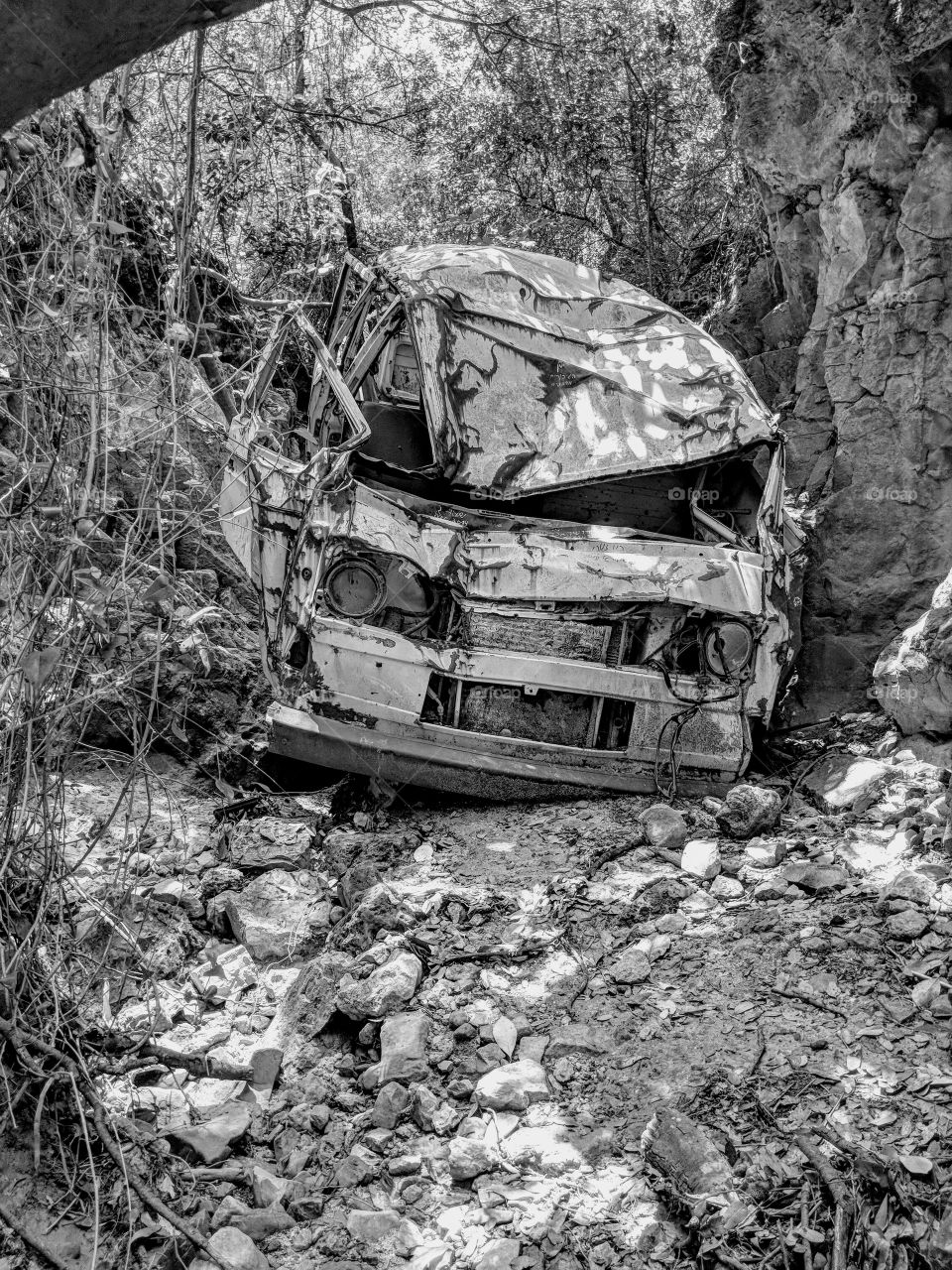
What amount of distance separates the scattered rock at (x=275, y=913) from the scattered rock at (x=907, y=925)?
2.13 metres

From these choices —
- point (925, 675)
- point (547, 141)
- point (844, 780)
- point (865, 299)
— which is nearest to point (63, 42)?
point (925, 675)

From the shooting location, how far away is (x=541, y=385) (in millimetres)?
5359

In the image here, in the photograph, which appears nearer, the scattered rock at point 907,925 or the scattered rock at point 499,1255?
the scattered rock at point 499,1255

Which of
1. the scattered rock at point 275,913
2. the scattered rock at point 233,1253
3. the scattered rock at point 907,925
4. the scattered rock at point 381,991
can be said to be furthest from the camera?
the scattered rock at point 275,913

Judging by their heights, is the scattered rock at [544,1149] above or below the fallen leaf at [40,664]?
below

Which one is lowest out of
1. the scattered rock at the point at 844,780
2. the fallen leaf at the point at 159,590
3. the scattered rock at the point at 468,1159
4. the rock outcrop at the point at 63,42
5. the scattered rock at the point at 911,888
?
the scattered rock at the point at 468,1159

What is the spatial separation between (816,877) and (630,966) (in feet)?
3.09

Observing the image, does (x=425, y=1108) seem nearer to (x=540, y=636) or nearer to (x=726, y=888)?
(x=726, y=888)

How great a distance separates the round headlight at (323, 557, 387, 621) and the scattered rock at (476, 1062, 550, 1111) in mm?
2289

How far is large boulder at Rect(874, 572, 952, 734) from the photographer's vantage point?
4.91m

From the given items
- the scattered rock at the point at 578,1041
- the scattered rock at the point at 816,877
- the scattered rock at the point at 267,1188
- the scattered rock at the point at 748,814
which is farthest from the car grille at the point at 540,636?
the scattered rock at the point at 267,1188

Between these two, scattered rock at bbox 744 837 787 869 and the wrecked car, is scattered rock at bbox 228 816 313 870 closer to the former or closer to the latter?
the wrecked car

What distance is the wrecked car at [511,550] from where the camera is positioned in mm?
4840

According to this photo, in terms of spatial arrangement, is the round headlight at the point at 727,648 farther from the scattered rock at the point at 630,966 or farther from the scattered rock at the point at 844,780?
the scattered rock at the point at 630,966
